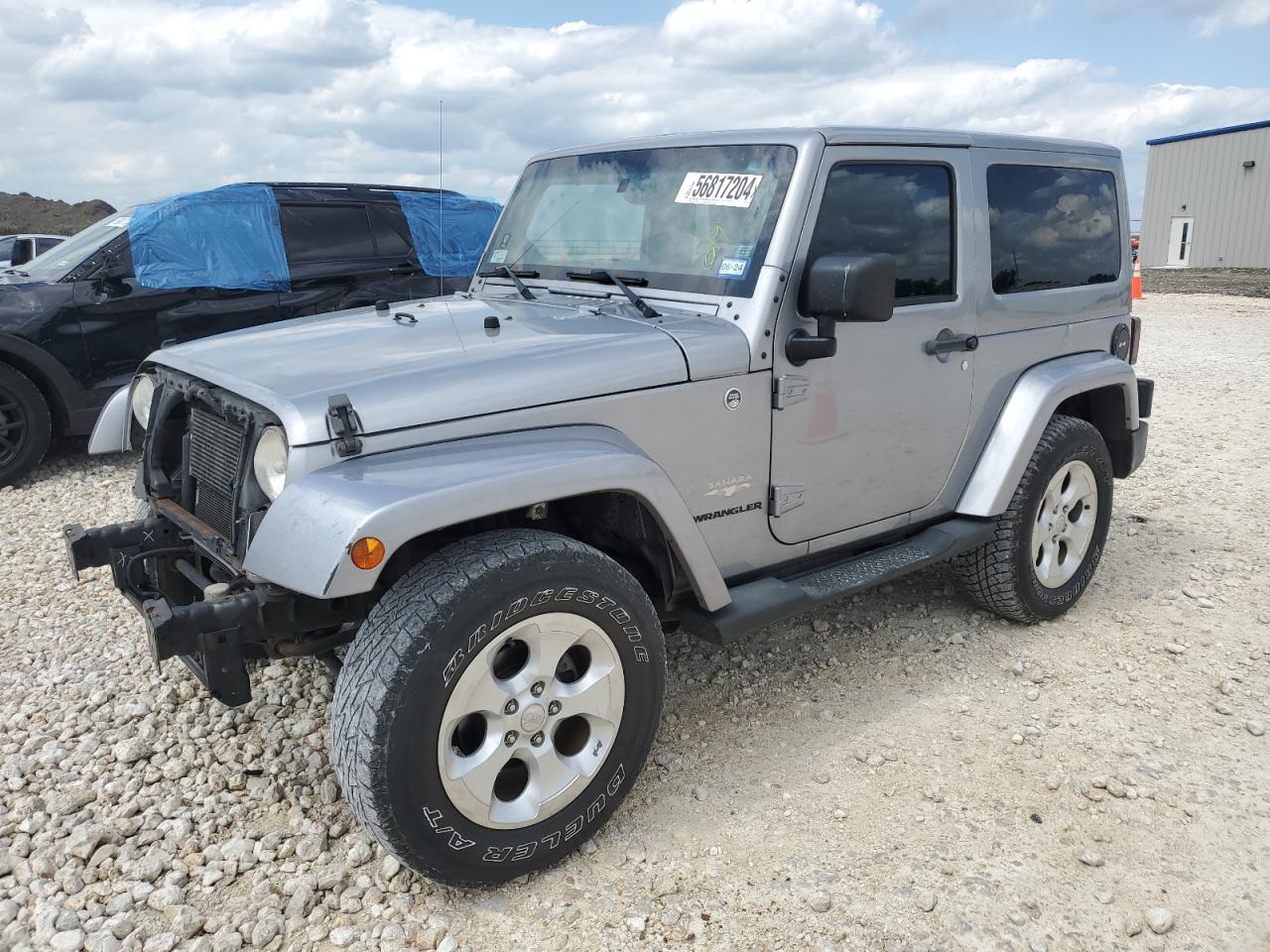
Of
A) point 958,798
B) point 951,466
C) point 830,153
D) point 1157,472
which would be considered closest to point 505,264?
point 830,153

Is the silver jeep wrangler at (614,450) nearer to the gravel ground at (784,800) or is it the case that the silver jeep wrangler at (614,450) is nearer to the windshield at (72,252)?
the gravel ground at (784,800)

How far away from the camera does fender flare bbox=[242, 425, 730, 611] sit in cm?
228

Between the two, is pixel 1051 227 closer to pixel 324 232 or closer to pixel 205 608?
pixel 205 608

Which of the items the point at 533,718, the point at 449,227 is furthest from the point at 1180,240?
the point at 533,718

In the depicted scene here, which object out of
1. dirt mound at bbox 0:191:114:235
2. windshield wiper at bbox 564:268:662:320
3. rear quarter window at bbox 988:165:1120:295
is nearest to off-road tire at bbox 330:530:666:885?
windshield wiper at bbox 564:268:662:320

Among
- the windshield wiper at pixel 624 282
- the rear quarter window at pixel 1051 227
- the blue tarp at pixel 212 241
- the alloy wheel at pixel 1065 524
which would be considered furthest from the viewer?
the blue tarp at pixel 212 241

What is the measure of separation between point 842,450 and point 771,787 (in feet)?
3.86

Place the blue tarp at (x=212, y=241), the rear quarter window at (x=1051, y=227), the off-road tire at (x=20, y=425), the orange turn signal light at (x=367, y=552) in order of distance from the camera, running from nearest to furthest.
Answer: the orange turn signal light at (x=367, y=552) < the rear quarter window at (x=1051, y=227) < the off-road tire at (x=20, y=425) < the blue tarp at (x=212, y=241)

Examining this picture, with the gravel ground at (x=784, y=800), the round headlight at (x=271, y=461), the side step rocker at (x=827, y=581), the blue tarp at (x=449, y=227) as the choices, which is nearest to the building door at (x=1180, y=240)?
the blue tarp at (x=449, y=227)

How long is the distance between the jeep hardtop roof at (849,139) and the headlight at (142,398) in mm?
1846

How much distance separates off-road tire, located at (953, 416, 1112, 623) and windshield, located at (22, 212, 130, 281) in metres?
6.36

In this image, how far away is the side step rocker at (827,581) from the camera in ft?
10.3

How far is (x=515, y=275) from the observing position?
157 inches

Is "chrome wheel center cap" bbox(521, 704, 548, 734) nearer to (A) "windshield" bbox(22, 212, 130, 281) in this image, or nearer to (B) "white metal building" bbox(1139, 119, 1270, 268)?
(A) "windshield" bbox(22, 212, 130, 281)
